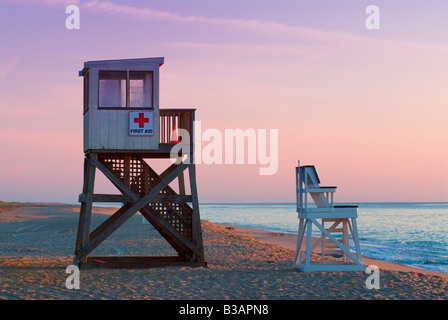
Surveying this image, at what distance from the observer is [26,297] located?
11.0 meters

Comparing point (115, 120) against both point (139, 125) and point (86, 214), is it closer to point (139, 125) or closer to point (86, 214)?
point (139, 125)

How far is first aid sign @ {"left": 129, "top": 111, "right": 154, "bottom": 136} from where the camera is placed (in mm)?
16359

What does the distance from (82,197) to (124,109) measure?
9.20 ft

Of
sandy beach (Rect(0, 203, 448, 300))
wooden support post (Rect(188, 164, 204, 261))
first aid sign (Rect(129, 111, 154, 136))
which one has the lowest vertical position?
sandy beach (Rect(0, 203, 448, 300))

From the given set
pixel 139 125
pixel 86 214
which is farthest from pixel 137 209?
pixel 139 125

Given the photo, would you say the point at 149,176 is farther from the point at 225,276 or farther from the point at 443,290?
the point at 443,290

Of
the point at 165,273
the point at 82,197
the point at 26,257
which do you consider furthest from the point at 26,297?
the point at 26,257

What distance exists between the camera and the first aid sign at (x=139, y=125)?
1636cm

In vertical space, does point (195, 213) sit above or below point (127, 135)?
below

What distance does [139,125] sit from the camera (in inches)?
645

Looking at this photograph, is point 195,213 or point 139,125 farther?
point 195,213

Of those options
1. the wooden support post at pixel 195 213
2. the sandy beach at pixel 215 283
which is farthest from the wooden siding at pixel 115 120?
the sandy beach at pixel 215 283

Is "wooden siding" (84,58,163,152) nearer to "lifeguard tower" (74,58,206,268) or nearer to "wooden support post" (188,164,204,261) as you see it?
"lifeguard tower" (74,58,206,268)

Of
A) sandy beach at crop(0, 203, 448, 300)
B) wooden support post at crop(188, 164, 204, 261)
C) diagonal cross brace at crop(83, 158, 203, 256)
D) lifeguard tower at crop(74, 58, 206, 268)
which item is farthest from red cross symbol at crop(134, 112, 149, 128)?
sandy beach at crop(0, 203, 448, 300)
